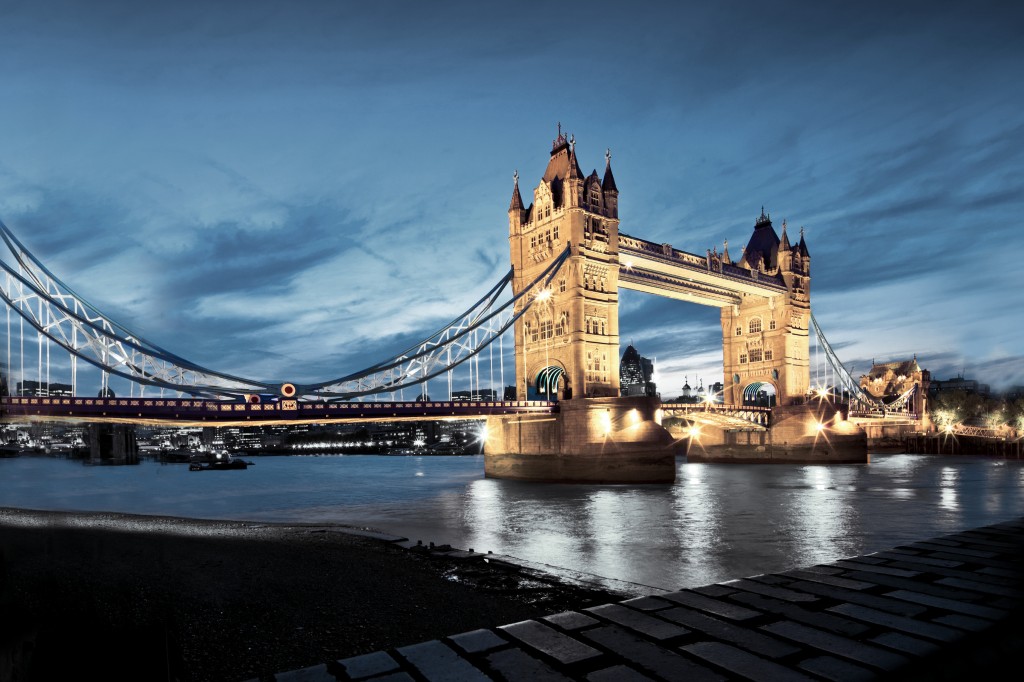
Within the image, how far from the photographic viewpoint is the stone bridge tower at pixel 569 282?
4628cm

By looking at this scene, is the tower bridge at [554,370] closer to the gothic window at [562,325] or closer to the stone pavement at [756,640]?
the gothic window at [562,325]

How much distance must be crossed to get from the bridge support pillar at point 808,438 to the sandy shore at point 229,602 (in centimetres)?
5829

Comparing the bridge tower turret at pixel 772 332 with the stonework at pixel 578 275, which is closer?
the stonework at pixel 578 275

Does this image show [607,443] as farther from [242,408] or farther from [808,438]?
[808,438]

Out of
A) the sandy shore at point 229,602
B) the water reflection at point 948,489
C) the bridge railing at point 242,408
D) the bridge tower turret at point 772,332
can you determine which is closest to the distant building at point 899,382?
the bridge tower turret at point 772,332

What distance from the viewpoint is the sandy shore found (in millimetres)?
3105

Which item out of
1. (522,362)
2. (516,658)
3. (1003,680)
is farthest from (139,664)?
(522,362)

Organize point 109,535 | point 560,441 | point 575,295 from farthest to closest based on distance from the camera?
point 575,295, point 560,441, point 109,535

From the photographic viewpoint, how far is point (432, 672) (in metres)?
4.53

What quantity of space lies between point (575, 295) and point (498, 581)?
35.4 metres

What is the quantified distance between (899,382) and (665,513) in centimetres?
11300

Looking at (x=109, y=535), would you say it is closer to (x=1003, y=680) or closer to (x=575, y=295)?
(x=1003, y=680)

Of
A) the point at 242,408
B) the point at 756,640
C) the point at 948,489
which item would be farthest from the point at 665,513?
the point at 242,408

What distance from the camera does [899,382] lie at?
11962cm
